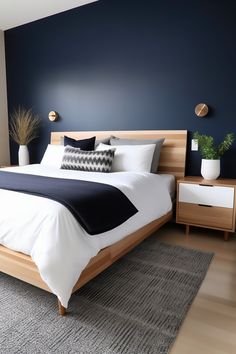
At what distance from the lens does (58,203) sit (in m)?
1.55

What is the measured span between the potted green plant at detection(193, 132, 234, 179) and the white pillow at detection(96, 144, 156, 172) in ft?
1.83

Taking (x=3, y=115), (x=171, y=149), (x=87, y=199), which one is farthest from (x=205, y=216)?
(x=3, y=115)

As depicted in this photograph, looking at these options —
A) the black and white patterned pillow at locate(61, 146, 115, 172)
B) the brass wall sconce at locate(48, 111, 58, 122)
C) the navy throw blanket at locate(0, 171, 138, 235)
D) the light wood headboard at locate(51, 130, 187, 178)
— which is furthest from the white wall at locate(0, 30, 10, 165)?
the navy throw blanket at locate(0, 171, 138, 235)

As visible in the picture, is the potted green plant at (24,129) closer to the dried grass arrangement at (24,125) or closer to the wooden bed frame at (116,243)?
the dried grass arrangement at (24,125)

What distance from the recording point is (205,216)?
2.63 metres

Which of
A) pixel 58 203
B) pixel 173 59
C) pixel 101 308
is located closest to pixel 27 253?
pixel 58 203

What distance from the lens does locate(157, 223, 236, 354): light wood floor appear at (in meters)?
1.30

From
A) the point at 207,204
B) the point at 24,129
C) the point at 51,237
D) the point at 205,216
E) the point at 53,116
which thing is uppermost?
the point at 53,116

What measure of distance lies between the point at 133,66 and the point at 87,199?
2.33 metres

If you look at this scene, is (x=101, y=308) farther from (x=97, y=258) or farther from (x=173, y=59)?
(x=173, y=59)

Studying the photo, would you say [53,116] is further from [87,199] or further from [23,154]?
[87,199]

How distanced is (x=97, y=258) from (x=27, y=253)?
1.47 ft

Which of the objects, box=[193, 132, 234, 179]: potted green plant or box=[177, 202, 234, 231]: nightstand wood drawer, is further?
box=[193, 132, 234, 179]: potted green plant

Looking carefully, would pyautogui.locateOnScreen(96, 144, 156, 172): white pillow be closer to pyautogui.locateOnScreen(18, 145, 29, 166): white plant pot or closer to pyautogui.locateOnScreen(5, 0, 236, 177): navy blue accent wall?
pyautogui.locateOnScreen(5, 0, 236, 177): navy blue accent wall
